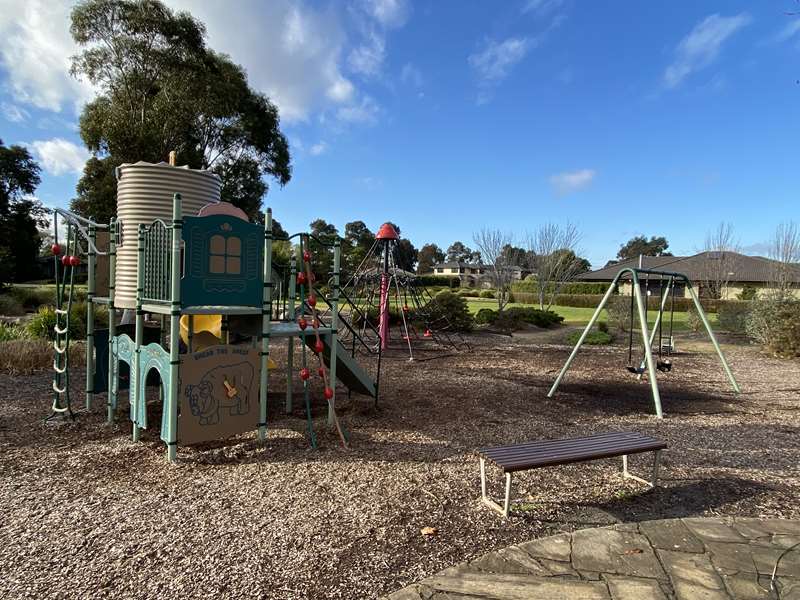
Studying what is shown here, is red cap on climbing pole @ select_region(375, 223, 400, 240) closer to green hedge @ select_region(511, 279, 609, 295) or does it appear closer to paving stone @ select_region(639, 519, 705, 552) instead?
paving stone @ select_region(639, 519, 705, 552)

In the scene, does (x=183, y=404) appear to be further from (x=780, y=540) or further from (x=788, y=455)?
(x=788, y=455)

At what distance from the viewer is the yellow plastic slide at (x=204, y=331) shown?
5480mm

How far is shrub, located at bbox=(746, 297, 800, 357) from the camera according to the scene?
1223 cm

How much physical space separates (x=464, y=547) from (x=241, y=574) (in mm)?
1256

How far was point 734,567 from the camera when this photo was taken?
264cm

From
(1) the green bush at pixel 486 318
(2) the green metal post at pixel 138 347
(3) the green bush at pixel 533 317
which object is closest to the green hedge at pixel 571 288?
(3) the green bush at pixel 533 317

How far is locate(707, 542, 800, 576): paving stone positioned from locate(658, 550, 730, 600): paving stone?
0.30 feet

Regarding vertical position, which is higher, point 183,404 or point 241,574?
point 183,404

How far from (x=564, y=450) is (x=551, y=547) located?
89 centimetres

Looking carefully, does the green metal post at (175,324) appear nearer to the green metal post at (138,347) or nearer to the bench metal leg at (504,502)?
the green metal post at (138,347)

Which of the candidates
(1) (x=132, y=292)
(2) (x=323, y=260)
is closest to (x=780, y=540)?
(1) (x=132, y=292)

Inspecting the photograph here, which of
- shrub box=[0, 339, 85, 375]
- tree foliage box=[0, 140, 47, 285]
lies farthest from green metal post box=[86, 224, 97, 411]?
tree foliage box=[0, 140, 47, 285]

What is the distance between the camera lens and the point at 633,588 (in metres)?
2.45

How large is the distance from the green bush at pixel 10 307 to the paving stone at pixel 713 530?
70.4 feet
